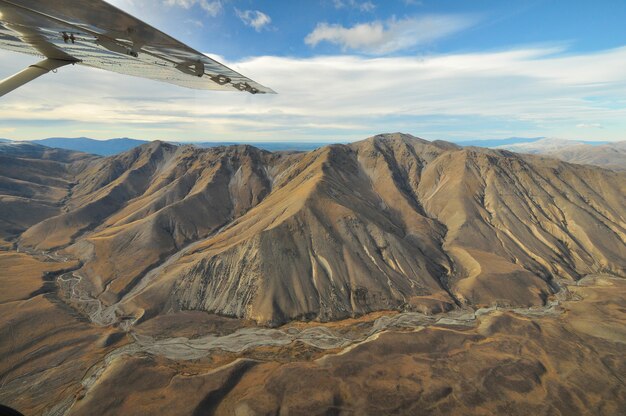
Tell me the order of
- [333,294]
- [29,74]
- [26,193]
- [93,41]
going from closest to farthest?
1. [93,41]
2. [29,74]
3. [333,294]
4. [26,193]

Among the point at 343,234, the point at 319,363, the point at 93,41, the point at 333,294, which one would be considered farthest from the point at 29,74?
the point at 343,234

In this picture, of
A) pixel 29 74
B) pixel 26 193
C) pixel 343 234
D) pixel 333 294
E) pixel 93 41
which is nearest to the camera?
pixel 93 41

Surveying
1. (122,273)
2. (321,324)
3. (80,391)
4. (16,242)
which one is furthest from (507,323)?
(16,242)

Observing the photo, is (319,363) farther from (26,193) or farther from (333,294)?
(26,193)

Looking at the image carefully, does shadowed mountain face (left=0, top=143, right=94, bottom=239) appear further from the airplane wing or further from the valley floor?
the airplane wing

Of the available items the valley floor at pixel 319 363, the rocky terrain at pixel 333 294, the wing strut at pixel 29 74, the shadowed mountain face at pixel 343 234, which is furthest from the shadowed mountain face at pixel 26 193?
the wing strut at pixel 29 74

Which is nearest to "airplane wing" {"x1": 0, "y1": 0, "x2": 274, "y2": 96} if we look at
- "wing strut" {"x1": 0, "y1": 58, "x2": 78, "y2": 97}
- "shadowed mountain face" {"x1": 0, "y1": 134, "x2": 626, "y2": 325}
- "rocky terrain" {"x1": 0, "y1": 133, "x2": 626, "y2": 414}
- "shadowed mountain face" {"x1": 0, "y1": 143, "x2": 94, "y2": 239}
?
"wing strut" {"x1": 0, "y1": 58, "x2": 78, "y2": 97}

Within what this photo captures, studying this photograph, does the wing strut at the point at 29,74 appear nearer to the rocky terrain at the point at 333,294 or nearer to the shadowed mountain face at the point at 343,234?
the rocky terrain at the point at 333,294

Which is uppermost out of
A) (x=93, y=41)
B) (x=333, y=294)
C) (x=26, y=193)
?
(x=93, y=41)

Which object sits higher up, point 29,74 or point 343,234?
point 29,74
